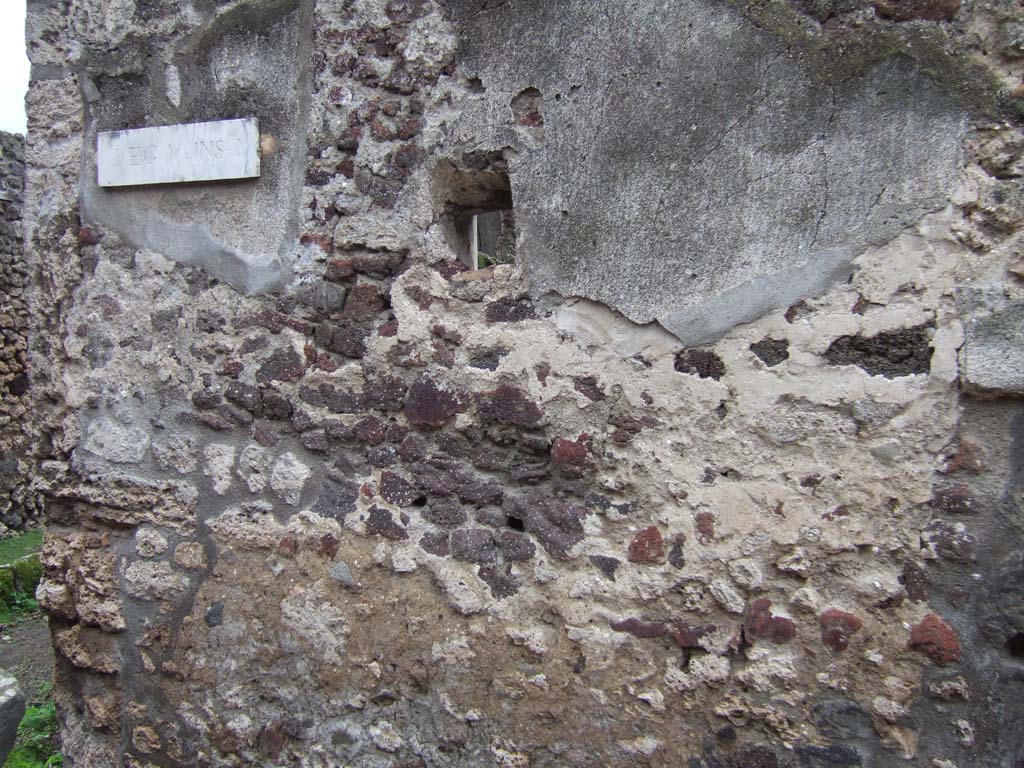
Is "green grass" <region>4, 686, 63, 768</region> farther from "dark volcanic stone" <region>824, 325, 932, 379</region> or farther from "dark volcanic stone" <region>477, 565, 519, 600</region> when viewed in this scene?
"dark volcanic stone" <region>824, 325, 932, 379</region>

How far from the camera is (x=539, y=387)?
197 centimetres

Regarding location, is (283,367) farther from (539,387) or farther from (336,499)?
(539,387)

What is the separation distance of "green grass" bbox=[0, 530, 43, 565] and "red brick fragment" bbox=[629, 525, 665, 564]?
4.85 m

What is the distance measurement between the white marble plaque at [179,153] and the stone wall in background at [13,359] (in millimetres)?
4452

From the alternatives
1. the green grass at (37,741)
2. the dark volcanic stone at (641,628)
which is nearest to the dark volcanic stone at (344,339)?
the dark volcanic stone at (641,628)

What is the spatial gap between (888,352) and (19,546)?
616 centimetres

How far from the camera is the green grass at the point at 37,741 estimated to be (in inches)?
113

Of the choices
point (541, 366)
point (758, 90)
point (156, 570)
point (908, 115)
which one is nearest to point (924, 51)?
point (908, 115)

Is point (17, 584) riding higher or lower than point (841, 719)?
lower

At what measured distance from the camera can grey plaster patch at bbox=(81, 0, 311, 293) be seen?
223cm

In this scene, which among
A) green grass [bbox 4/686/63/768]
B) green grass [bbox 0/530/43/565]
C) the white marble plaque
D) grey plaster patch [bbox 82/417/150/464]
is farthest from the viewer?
green grass [bbox 0/530/43/565]

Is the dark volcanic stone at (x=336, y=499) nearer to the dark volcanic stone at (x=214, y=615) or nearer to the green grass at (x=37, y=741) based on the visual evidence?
the dark volcanic stone at (x=214, y=615)

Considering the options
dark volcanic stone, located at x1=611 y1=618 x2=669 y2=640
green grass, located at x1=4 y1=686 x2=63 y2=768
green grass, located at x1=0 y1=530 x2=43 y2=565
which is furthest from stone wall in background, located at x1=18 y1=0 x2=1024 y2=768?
green grass, located at x1=0 y1=530 x2=43 y2=565

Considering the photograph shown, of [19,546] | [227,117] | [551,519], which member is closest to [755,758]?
[551,519]
